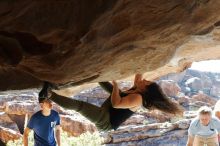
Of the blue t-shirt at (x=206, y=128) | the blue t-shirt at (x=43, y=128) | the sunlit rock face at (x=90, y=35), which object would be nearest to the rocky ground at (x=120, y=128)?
the blue t-shirt at (x=206, y=128)

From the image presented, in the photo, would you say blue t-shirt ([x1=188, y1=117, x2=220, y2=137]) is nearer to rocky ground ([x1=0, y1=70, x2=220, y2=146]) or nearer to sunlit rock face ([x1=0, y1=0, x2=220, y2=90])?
sunlit rock face ([x1=0, y1=0, x2=220, y2=90])

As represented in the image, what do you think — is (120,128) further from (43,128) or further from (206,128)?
(43,128)

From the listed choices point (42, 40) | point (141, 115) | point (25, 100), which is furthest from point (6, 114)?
point (42, 40)

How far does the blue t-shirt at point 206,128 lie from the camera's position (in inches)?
255

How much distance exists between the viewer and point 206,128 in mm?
6488

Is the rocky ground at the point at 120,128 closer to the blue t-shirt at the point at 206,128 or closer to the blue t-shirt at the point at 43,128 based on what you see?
the blue t-shirt at the point at 206,128

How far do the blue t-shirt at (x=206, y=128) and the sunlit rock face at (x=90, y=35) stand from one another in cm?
188

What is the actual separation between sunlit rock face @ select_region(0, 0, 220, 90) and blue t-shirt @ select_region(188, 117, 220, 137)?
1.88m

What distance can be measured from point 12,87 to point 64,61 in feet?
3.65

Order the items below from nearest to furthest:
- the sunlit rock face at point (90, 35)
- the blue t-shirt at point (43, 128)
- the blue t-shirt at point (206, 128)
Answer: the sunlit rock face at point (90, 35)
the blue t-shirt at point (43, 128)
the blue t-shirt at point (206, 128)

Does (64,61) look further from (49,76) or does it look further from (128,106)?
(128,106)

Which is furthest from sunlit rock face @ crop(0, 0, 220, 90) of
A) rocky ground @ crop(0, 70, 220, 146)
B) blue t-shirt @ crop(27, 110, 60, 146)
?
rocky ground @ crop(0, 70, 220, 146)

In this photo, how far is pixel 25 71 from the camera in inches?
177

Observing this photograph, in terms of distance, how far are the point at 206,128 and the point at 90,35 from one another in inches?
136
